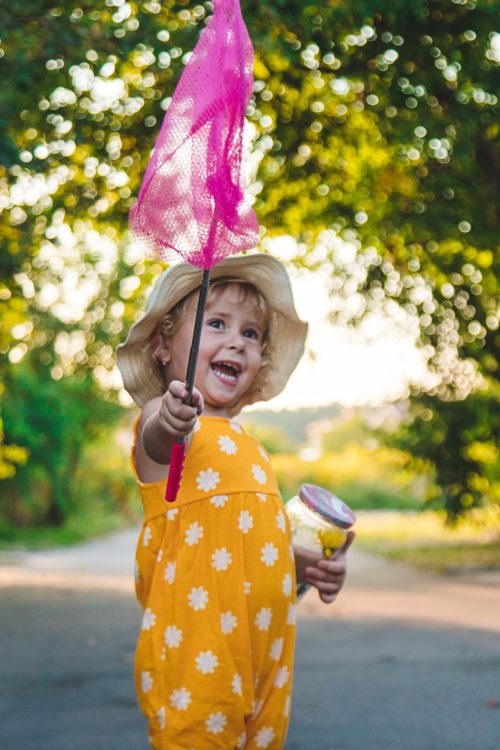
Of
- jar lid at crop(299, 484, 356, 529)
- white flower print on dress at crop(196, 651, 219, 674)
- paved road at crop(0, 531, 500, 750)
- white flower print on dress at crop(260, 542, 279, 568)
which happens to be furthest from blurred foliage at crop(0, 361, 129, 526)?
white flower print on dress at crop(196, 651, 219, 674)

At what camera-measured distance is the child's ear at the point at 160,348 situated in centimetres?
321

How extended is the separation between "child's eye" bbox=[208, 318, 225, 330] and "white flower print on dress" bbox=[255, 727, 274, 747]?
3.67 feet

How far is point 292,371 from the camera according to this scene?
3.44 metres

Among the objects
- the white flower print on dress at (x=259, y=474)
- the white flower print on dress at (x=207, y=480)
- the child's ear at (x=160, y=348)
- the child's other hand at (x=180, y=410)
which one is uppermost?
the child's other hand at (x=180, y=410)

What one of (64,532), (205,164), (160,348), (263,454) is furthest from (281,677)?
(64,532)

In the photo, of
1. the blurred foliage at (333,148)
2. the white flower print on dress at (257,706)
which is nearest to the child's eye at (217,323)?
the white flower print on dress at (257,706)

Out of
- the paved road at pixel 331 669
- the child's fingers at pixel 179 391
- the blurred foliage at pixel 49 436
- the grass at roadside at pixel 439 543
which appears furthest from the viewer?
the blurred foliage at pixel 49 436

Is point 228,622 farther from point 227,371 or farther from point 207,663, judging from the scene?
point 227,371

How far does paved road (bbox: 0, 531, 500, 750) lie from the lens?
14.7 ft

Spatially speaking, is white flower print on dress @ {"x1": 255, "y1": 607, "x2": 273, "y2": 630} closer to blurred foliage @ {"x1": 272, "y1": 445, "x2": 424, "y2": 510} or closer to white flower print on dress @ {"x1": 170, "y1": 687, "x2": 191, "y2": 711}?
white flower print on dress @ {"x1": 170, "y1": 687, "x2": 191, "y2": 711}

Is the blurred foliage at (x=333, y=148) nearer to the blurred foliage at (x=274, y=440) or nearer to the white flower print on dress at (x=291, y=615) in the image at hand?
the white flower print on dress at (x=291, y=615)

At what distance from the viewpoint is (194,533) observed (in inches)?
112

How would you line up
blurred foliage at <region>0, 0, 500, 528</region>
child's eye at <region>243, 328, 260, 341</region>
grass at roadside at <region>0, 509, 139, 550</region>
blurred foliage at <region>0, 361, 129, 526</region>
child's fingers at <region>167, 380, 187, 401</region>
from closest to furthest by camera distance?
child's fingers at <region>167, 380, 187, 401</region> < child's eye at <region>243, 328, 260, 341</region> < blurred foliage at <region>0, 0, 500, 528</region> < blurred foliage at <region>0, 361, 129, 526</region> < grass at roadside at <region>0, 509, 139, 550</region>

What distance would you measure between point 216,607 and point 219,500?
289 millimetres
